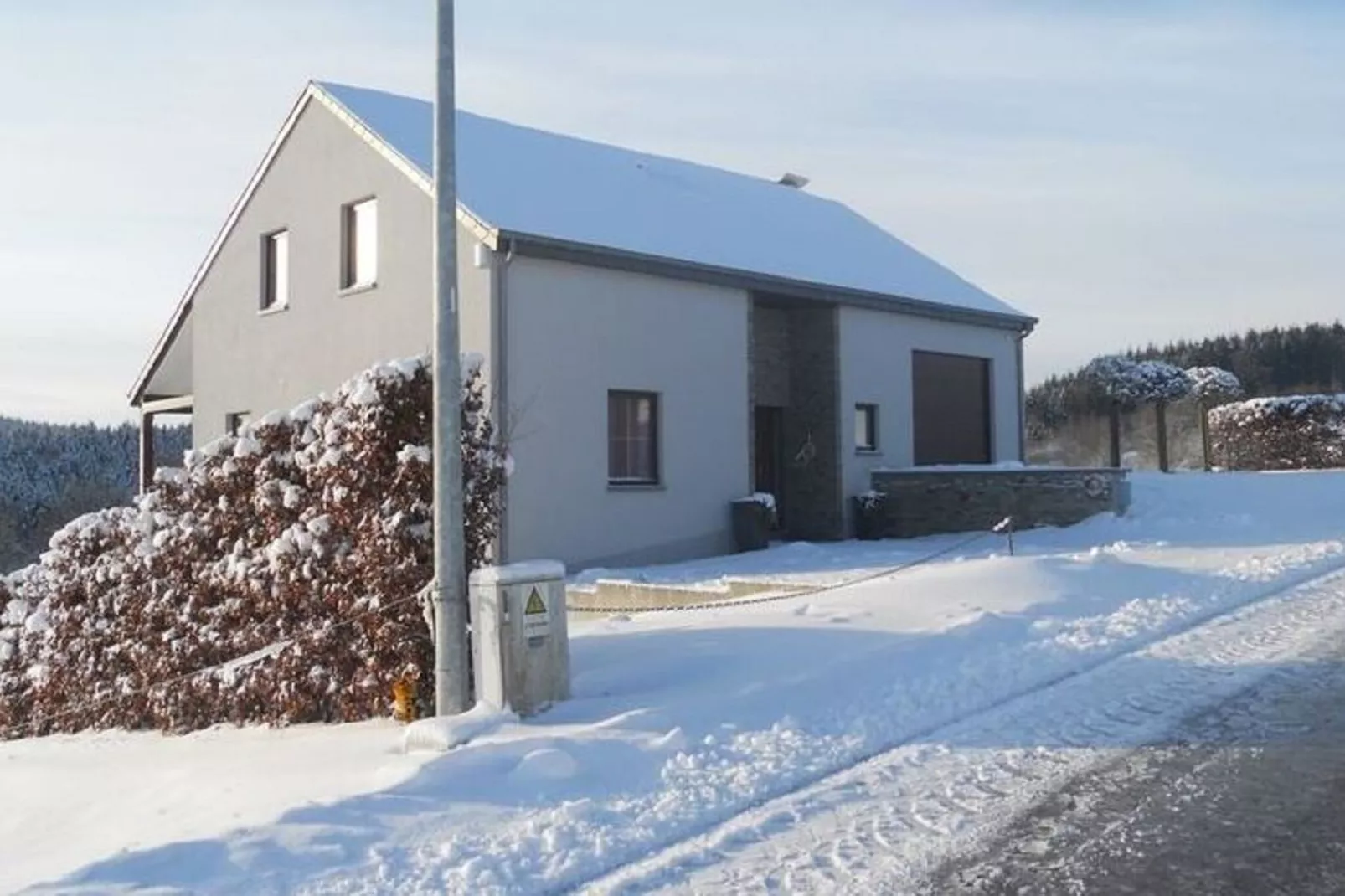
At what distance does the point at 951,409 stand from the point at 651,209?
680cm

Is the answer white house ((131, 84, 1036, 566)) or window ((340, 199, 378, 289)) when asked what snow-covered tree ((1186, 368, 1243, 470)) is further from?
window ((340, 199, 378, 289))

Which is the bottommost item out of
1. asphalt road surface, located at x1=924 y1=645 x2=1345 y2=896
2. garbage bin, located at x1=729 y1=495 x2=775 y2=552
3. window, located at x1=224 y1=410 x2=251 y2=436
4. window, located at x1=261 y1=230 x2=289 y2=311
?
asphalt road surface, located at x1=924 y1=645 x2=1345 y2=896

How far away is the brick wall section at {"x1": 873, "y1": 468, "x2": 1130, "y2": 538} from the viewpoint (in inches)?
794

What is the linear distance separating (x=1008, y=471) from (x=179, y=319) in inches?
579

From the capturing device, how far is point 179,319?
25016mm

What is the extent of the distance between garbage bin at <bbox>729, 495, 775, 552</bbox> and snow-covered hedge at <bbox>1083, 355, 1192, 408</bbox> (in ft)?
51.6

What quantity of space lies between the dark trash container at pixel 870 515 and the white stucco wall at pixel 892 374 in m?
0.29

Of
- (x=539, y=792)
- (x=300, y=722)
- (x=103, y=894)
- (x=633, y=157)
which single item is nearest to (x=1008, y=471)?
(x=633, y=157)

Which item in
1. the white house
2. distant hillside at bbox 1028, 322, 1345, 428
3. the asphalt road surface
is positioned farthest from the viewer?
distant hillside at bbox 1028, 322, 1345, 428

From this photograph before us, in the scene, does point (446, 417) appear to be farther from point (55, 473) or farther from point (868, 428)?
point (55, 473)

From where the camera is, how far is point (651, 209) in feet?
69.3

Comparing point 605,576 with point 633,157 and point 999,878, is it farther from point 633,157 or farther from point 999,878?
point 999,878

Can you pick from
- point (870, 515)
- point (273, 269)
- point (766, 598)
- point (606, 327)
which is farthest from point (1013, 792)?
point (273, 269)

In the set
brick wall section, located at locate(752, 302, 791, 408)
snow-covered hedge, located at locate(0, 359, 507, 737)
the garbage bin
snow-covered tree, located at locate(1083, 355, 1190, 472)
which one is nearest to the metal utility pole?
snow-covered hedge, located at locate(0, 359, 507, 737)
